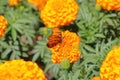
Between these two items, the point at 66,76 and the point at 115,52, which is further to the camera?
the point at 66,76

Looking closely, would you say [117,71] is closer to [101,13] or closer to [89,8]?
[101,13]

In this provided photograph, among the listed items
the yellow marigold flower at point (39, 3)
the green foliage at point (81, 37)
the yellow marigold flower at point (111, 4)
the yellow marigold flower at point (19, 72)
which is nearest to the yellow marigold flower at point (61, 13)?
the green foliage at point (81, 37)

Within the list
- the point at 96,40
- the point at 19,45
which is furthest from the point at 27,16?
the point at 96,40

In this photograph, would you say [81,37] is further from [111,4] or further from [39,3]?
[39,3]

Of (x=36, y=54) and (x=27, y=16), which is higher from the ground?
(x=27, y=16)

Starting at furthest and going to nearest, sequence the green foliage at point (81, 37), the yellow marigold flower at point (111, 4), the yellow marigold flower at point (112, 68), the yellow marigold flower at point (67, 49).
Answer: the yellow marigold flower at point (111, 4)
the green foliage at point (81, 37)
the yellow marigold flower at point (67, 49)
the yellow marigold flower at point (112, 68)

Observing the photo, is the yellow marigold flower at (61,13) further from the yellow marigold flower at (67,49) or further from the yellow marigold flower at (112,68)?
the yellow marigold flower at (112,68)

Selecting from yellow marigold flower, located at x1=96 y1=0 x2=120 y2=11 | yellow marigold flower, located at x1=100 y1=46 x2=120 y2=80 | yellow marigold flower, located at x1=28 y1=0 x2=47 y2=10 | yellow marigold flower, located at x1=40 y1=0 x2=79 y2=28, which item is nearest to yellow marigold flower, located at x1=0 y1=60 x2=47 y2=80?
yellow marigold flower, located at x1=100 y1=46 x2=120 y2=80
